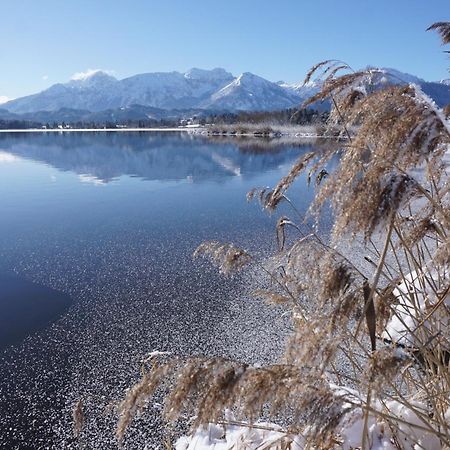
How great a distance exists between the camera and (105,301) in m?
7.36

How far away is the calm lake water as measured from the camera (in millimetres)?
4840

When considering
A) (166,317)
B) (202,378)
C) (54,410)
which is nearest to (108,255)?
(166,317)

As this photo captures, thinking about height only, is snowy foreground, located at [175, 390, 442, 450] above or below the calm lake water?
above

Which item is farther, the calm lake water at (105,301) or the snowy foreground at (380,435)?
the calm lake water at (105,301)

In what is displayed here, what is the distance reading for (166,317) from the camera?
6.70 meters

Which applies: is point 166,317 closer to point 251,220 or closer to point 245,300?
point 245,300

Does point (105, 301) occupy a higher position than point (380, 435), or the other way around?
point (380, 435)

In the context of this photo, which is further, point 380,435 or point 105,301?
point 105,301

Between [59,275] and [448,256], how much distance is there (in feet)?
27.0

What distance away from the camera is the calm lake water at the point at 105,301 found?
4840mm

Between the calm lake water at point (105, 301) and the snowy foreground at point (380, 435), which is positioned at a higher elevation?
the snowy foreground at point (380, 435)

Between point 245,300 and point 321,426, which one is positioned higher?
point 321,426

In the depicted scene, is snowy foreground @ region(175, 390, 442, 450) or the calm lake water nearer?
snowy foreground @ region(175, 390, 442, 450)

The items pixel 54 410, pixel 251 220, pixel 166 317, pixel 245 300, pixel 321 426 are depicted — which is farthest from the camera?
pixel 251 220
